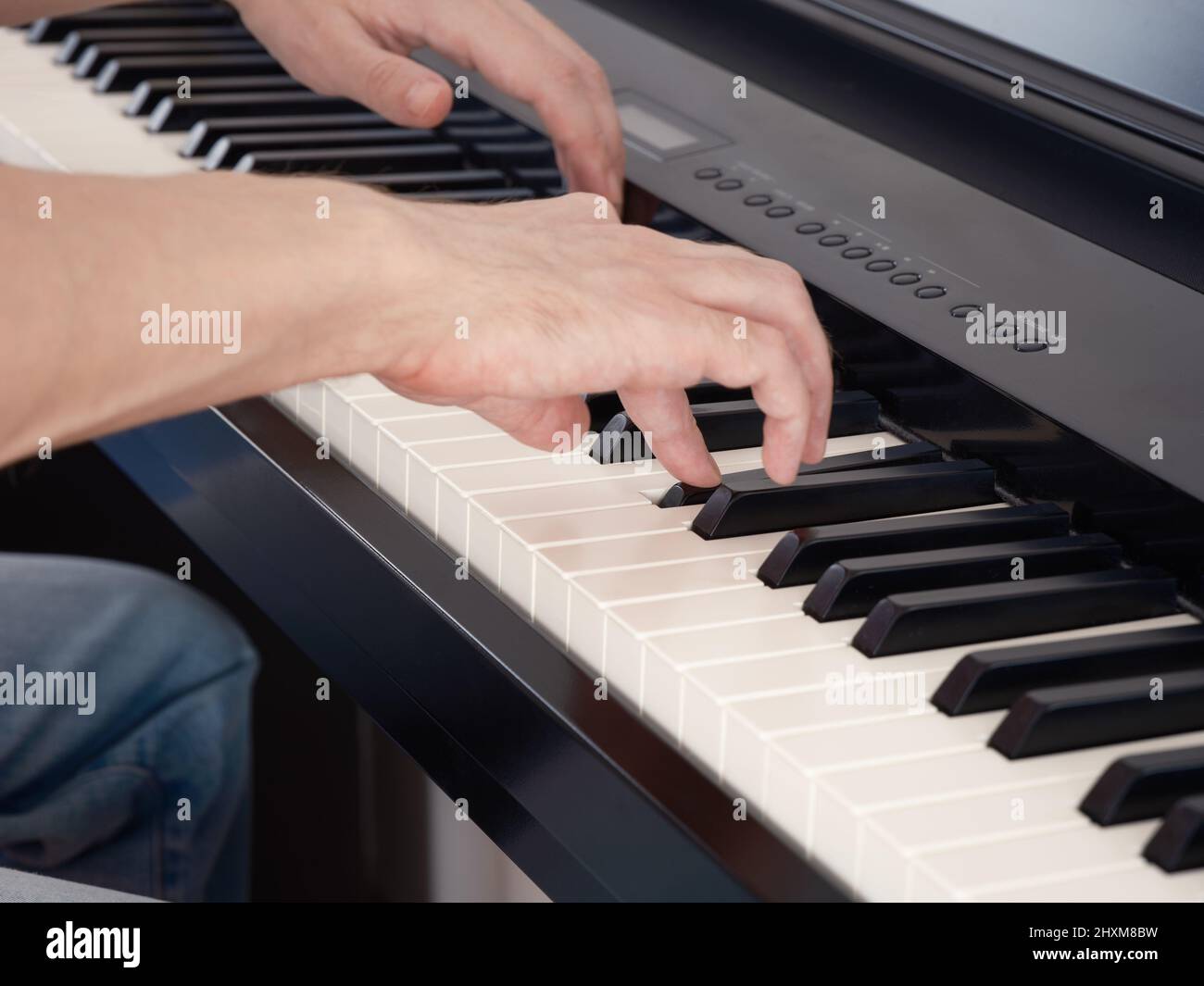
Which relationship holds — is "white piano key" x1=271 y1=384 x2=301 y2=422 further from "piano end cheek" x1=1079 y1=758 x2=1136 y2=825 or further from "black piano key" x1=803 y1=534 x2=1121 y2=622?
"piano end cheek" x1=1079 y1=758 x2=1136 y2=825

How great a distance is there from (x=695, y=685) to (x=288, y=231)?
34 centimetres

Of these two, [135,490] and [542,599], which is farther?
[135,490]

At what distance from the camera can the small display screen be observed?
1.40 m

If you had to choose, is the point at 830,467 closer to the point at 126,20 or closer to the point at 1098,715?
the point at 1098,715

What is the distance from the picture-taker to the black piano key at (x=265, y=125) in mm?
1578

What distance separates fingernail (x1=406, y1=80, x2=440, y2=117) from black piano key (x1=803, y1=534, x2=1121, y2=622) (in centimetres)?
67

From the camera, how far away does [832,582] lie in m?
0.93

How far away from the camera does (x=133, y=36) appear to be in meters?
1.88

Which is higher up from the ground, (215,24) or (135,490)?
(215,24)

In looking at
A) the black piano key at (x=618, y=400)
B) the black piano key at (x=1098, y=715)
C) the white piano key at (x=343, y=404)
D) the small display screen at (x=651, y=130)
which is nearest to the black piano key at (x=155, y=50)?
the small display screen at (x=651, y=130)

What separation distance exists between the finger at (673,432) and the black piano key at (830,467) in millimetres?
13

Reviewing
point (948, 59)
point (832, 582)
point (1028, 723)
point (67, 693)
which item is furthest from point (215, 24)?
point (1028, 723)
